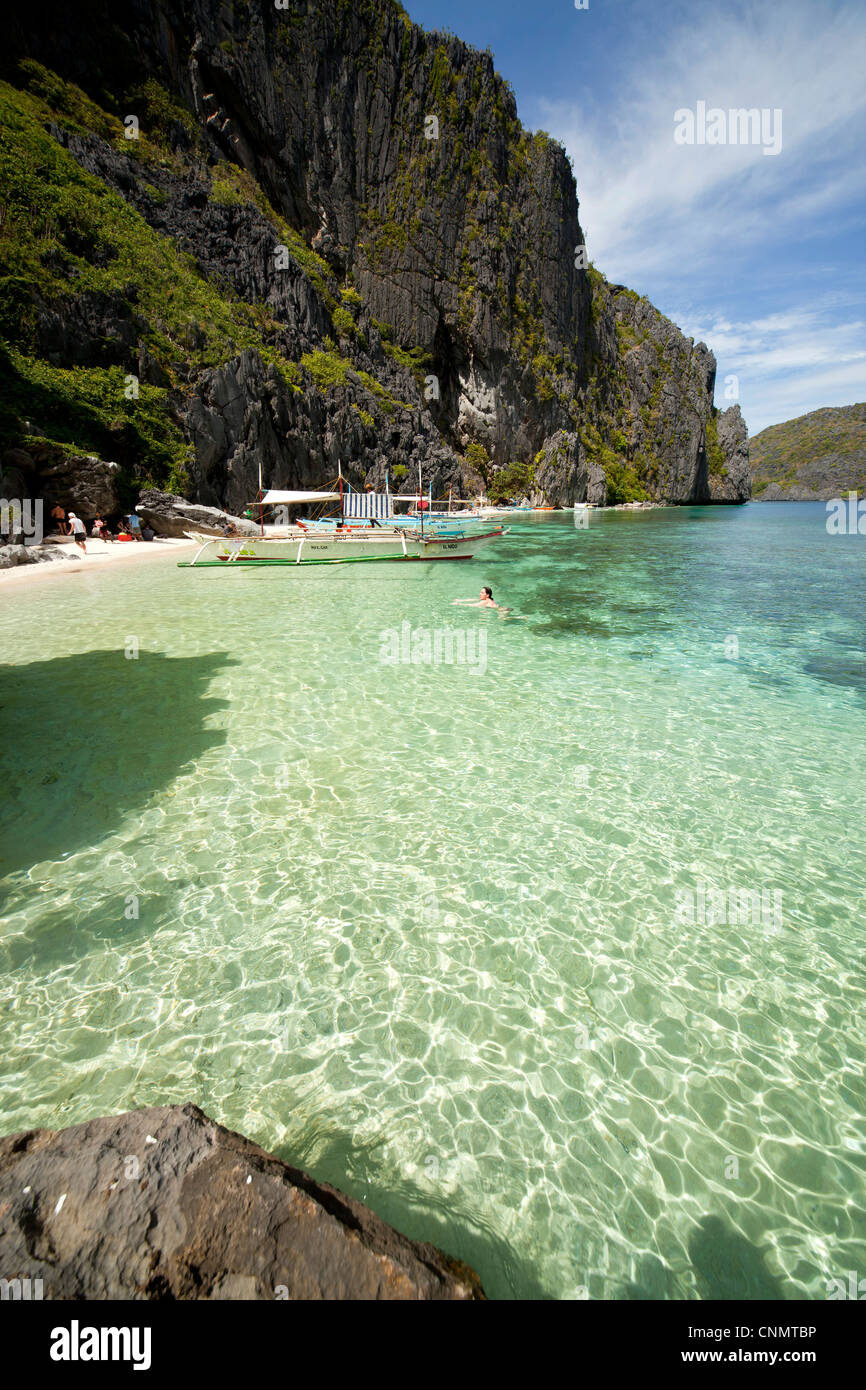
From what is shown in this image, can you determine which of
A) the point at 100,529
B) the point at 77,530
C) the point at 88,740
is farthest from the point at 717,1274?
the point at 100,529

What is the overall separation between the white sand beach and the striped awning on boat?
15080 mm

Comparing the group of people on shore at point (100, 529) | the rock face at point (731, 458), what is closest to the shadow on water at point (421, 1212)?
the group of people on shore at point (100, 529)

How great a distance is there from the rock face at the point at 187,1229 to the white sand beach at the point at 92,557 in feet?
71.2

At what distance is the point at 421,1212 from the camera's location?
2.88m

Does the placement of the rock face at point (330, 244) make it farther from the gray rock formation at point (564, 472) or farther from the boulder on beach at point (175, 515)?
the boulder on beach at point (175, 515)

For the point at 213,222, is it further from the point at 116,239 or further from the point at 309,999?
the point at 309,999

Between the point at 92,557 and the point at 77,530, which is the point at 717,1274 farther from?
the point at 77,530

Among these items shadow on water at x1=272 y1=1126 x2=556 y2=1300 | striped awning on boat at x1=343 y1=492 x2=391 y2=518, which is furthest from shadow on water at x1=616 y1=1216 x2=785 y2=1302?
striped awning on boat at x1=343 y1=492 x2=391 y2=518

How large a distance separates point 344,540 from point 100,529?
1449cm

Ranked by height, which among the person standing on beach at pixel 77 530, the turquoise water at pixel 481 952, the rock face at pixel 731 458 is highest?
the rock face at pixel 731 458

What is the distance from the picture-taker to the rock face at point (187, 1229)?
1.85m
